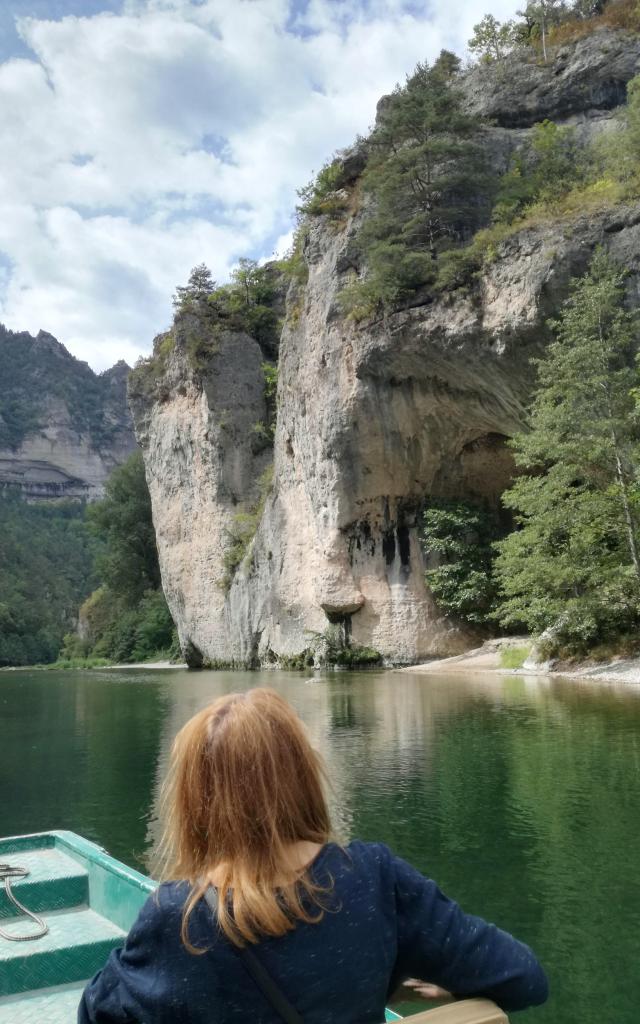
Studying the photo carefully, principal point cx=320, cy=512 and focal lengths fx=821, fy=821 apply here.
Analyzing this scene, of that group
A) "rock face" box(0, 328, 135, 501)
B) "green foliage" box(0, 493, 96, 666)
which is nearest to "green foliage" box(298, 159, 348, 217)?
"green foliage" box(0, 493, 96, 666)

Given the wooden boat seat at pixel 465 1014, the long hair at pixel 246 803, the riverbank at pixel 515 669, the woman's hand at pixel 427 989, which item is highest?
the riverbank at pixel 515 669

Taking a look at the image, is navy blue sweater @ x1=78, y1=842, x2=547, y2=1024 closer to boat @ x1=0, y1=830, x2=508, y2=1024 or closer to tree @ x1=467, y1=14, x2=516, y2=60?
boat @ x1=0, y1=830, x2=508, y2=1024

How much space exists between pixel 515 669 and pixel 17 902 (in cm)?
1944

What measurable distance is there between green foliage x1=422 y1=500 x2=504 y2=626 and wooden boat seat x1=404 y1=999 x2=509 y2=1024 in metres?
27.2

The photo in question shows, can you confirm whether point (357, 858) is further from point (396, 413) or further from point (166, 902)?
point (396, 413)

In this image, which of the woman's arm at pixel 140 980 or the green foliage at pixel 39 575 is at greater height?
the green foliage at pixel 39 575

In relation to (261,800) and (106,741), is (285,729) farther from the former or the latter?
(106,741)

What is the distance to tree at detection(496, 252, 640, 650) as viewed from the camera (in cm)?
1903

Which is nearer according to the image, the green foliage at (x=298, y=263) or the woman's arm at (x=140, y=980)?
the woman's arm at (x=140, y=980)

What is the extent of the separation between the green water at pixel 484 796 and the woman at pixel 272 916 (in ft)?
8.70

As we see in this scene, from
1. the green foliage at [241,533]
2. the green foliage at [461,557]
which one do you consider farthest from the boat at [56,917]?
the green foliage at [241,533]

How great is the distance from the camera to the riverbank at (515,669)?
57.7ft

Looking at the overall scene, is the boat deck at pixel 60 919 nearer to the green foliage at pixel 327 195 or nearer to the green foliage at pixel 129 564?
the green foliage at pixel 327 195

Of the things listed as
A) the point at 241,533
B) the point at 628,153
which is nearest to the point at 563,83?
the point at 628,153
